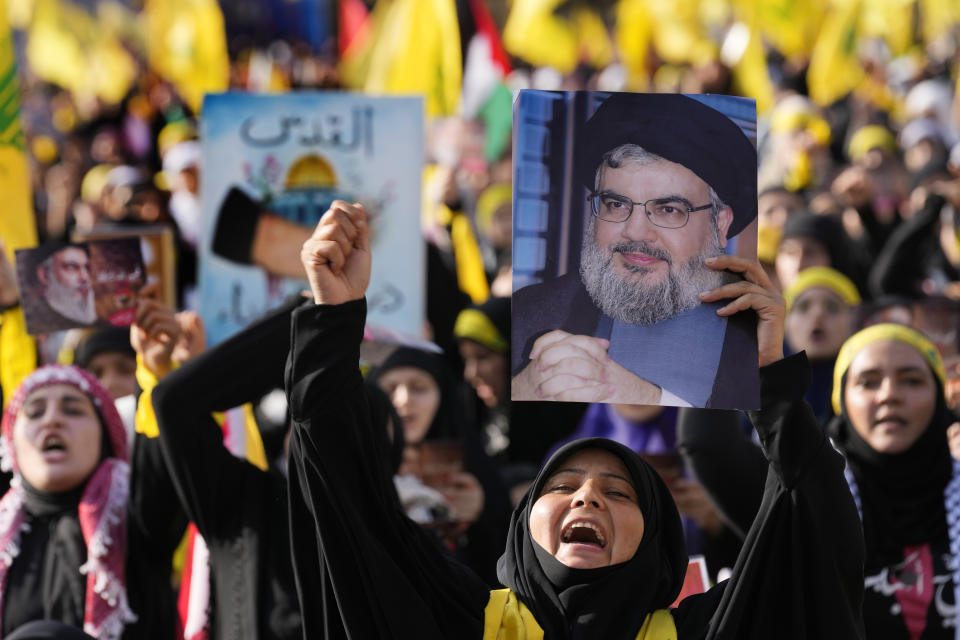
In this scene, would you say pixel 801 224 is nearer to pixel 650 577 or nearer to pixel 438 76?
pixel 438 76

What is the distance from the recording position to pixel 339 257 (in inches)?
91.2

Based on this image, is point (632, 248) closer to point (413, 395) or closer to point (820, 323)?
point (413, 395)

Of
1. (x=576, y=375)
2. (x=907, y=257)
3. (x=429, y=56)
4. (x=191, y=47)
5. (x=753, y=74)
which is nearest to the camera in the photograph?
(x=576, y=375)

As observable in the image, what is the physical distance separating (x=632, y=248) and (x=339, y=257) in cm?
52

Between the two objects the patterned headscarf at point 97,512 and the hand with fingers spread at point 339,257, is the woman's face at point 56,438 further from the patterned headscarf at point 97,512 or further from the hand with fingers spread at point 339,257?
the hand with fingers spread at point 339,257

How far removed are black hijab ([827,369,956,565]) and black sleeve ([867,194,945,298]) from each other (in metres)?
2.38

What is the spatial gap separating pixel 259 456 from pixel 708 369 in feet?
5.77

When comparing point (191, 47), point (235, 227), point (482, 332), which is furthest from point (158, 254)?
point (191, 47)

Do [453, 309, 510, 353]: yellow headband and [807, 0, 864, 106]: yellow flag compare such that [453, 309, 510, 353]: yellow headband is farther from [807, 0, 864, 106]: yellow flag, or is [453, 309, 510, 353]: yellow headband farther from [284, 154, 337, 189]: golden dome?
[807, 0, 864, 106]: yellow flag

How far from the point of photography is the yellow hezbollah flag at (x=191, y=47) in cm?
987

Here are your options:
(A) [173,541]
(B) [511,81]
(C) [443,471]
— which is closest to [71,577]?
(A) [173,541]

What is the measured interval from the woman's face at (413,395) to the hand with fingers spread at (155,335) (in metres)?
0.99

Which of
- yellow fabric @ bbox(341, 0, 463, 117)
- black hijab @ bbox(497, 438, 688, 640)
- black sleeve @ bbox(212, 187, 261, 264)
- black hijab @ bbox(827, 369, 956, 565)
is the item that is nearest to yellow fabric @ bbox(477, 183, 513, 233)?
yellow fabric @ bbox(341, 0, 463, 117)

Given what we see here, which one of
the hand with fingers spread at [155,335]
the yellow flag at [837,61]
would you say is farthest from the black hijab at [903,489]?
the yellow flag at [837,61]
